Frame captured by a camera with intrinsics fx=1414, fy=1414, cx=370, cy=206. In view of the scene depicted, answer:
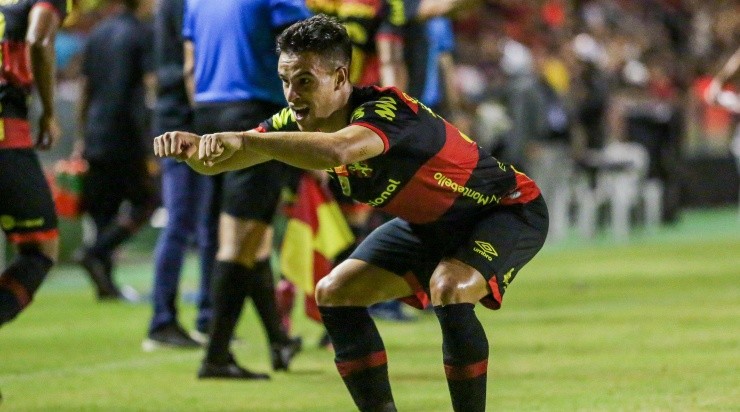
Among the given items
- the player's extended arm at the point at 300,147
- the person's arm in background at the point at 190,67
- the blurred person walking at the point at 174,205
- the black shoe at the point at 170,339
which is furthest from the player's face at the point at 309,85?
the black shoe at the point at 170,339

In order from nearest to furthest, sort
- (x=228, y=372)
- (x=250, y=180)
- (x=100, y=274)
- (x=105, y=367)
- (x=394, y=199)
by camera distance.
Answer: (x=394, y=199) < (x=250, y=180) < (x=228, y=372) < (x=105, y=367) < (x=100, y=274)

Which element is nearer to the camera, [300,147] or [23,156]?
[300,147]

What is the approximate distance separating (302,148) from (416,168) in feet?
2.11

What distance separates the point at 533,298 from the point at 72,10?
18.8ft

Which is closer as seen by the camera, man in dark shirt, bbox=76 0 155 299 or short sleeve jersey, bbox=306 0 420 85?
short sleeve jersey, bbox=306 0 420 85

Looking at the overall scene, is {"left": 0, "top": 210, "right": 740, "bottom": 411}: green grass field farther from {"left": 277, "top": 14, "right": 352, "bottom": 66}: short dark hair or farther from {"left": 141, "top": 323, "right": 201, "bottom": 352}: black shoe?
{"left": 277, "top": 14, "right": 352, "bottom": 66}: short dark hair

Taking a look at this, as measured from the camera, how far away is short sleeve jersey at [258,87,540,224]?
507cm

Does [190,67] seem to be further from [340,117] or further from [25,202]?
[340,117]

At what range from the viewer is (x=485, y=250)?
17.4 feet

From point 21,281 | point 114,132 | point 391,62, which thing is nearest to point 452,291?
point 21,281

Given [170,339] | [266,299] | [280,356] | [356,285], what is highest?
[356,285]

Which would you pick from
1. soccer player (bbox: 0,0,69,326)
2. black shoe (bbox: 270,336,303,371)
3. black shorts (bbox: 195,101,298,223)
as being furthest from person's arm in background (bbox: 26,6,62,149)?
black shoe (bbox: 270,336,303,371)

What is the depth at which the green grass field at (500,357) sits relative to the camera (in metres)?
6.48

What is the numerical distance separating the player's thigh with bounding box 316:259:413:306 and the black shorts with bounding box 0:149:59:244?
1667 millimetres
